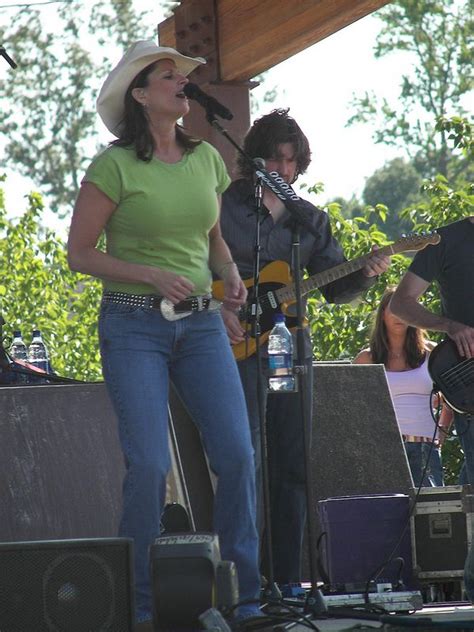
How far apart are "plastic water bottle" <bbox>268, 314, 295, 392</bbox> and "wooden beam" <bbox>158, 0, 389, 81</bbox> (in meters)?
2.34

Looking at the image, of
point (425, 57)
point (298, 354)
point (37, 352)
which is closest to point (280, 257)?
point (298, 354)

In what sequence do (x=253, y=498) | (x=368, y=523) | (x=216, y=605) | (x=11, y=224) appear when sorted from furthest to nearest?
(x=11, y=224) < (x=368, y=523) < (x=253, y=498) < (x=216, y=605)

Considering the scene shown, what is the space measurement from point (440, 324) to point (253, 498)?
1.63 meters

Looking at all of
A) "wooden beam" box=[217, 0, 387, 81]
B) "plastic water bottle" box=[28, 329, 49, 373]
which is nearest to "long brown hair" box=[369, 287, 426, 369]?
"wooden beam" box=[217, 0, 387, 81]

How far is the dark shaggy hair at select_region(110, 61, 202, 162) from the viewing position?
453 cm

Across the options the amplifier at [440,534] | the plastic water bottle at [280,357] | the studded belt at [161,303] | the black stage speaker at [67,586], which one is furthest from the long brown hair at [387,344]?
the black stage speaker at [67,586]

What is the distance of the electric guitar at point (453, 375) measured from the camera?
5.63 m

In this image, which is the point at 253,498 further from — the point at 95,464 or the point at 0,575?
the point at 95,464

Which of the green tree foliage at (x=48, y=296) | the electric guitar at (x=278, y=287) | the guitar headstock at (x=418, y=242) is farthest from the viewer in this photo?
the green tree foliage at (x=48, y=296)

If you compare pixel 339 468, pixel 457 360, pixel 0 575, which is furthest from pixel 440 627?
pixel 339 468

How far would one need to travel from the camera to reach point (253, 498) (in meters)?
4.47

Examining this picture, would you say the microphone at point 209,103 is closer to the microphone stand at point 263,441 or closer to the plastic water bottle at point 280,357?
the microphone stand at point 263,441

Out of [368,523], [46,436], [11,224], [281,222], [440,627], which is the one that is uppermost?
[11,224]

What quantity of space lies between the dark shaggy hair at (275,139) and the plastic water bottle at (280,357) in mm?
656
